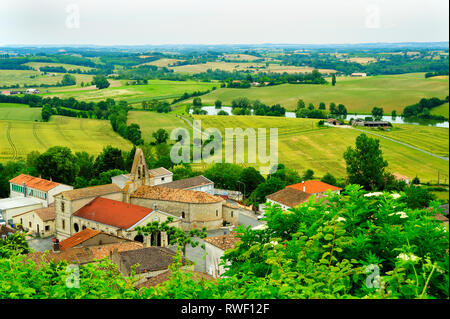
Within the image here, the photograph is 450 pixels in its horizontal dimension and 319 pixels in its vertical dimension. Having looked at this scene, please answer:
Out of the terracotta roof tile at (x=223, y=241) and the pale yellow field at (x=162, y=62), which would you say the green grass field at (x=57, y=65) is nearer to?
the pale yellow field at (x=162, y=62)

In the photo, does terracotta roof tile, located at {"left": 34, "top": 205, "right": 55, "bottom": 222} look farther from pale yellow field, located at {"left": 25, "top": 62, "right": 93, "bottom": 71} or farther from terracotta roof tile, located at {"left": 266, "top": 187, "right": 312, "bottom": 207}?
pale yellow field, located at {"left": 25, "top": 62, "right": 93, "bottom": 71}

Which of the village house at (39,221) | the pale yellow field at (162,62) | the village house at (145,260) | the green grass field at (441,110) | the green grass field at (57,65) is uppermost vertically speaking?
the pale yellow field at (162,62)

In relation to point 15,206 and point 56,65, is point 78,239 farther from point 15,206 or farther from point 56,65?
point 56,65

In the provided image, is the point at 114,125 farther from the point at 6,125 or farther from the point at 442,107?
the point at 442,107

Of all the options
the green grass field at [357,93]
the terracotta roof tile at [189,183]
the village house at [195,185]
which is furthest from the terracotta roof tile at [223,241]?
the green grass field at [357,93]
